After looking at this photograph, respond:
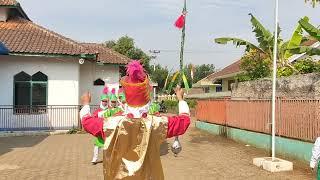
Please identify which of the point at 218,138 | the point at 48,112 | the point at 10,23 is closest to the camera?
the point at 218,138

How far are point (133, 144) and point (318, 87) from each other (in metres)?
8.79

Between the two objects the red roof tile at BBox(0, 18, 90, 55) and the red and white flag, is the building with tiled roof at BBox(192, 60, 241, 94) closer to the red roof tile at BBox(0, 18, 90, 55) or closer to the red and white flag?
the red roof tile at BBox(0, 18, 90, 55)

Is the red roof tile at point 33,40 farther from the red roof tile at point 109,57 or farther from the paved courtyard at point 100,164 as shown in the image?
the paved courtyard at point 100,164

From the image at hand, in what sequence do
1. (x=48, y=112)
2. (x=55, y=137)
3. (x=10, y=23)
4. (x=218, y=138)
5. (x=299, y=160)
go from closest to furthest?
(x=299, y=160) < (x=218, y=138) < (x=55, y=137) < (x=48, y=112) < (x=10, y=23)

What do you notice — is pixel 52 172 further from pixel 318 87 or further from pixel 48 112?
pixel 48 112

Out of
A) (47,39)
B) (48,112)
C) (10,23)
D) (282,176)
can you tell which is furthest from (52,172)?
(10,23)

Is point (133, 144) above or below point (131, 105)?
below

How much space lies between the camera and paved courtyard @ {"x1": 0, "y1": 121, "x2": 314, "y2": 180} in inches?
418

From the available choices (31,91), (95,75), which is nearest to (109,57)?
(95,75)

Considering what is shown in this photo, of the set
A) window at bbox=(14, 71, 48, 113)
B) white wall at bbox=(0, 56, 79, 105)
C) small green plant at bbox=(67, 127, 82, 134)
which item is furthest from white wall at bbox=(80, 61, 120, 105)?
window at bbox=(14, 71, 48, 113)

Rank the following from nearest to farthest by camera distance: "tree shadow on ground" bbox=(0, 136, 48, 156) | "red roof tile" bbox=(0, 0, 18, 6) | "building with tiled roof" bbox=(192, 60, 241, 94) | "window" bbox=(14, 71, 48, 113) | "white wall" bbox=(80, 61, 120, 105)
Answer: "tree shadow on ground" bbox=(0, 136, 48, 156), "window" bbox=(14, 71, 48, 113), "red roof tile" bbox=(0, 0, 18, 6), "white wall" bbox=(80, 61, 120, 105), "building with tiled roof" bbox=(192, 60, 241, 94)

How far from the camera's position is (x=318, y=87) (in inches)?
477

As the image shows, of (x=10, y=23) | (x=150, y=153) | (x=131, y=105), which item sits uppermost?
(x=10, y=23)

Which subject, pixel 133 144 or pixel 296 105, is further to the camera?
pixel 296 105
